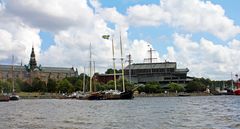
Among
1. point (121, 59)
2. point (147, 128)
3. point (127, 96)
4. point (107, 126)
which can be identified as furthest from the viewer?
point (121, 59)

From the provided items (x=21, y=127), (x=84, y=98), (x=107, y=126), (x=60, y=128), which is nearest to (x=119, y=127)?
(x=107, y=126)

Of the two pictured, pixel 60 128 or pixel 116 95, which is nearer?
pixel 60 128

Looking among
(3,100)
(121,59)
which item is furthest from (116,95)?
(3,100)

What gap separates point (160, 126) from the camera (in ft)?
151

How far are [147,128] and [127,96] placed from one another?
10747 centimetres

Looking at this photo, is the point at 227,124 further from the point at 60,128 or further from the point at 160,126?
the point at 60,128

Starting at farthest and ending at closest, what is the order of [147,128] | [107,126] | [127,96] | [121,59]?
1. [121,59]
2. [127,96]
3. [107,126]
4. [147,128]

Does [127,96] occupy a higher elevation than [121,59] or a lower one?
lower

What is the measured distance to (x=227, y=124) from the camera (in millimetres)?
47844

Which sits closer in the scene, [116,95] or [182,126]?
[182,126]

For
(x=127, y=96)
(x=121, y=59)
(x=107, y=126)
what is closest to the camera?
(x=107, y=126)

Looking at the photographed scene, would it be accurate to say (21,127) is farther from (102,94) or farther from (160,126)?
(102,94)

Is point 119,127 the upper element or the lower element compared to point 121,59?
lower

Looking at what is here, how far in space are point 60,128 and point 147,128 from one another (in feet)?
28.3
